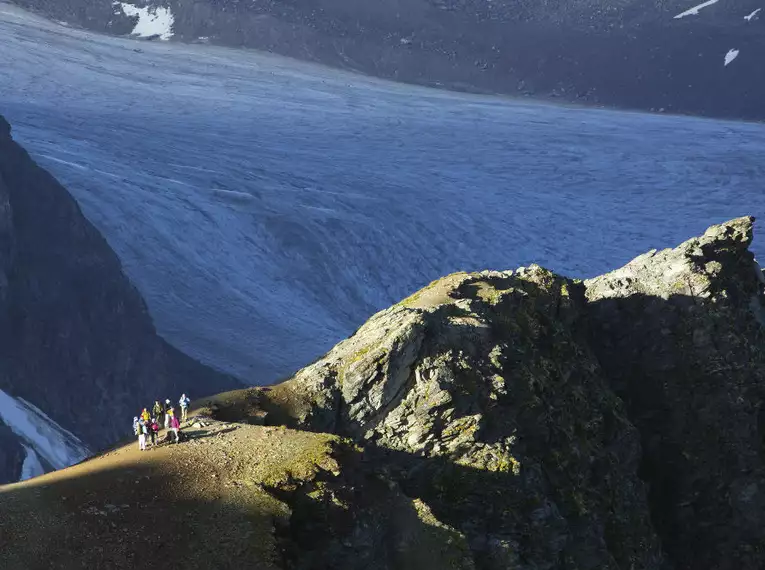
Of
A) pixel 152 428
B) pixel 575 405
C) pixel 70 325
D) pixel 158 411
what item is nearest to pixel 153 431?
pixel 152 428

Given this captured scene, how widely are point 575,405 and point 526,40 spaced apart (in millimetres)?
145083

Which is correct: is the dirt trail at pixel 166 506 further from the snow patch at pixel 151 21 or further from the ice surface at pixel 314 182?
the snow patch at pixel 151 21

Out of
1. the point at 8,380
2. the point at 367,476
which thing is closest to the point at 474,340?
the point at 367,476

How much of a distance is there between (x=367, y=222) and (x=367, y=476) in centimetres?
5089

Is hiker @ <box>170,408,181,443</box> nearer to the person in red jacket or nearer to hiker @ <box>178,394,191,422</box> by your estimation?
the person in red jacket

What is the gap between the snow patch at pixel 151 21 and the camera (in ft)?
448

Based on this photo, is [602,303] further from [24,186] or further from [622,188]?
[622,188]

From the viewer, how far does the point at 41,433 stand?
41031 millimetres

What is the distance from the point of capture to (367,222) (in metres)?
A: 67.6

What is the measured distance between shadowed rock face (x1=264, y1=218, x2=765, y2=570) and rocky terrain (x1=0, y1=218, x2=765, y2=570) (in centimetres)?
5

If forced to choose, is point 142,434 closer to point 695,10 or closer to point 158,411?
point 158,411

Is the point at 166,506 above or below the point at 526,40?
below

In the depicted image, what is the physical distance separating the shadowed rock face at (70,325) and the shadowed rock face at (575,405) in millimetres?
26242

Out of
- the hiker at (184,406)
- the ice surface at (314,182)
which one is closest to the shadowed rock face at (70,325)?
the ice surface at (314,182)
